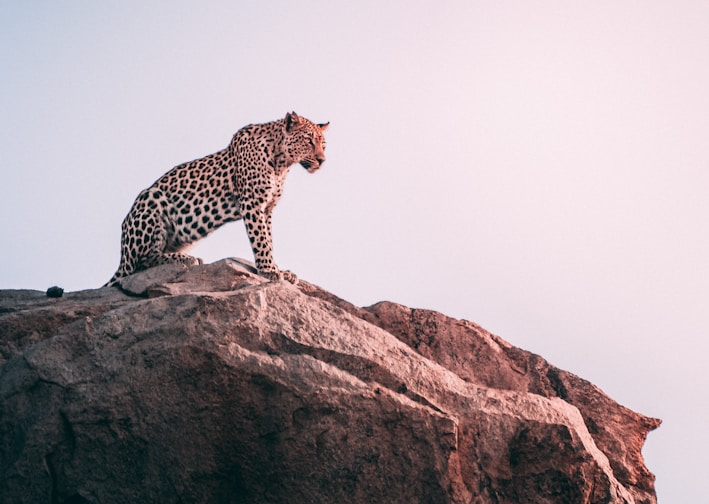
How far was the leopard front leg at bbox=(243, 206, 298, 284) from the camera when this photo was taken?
49.6ft

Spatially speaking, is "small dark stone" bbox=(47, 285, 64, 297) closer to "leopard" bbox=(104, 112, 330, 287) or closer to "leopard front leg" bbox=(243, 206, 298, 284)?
"leopard" bbox=(104, 112, 330, 287)

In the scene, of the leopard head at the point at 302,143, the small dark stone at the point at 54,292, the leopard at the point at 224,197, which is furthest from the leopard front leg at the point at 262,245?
the small dark stone at the point at 54,292

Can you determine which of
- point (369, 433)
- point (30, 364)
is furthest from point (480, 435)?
point (30, 364)

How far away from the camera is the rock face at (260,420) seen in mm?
10742

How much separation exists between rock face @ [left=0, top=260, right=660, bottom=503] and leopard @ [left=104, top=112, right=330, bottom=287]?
12.4ft

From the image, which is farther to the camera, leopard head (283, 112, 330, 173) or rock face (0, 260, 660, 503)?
leopard head (283, 112, 330, 173)

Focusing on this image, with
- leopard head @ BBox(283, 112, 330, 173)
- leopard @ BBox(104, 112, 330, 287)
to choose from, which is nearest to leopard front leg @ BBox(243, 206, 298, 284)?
leopard @ BBox(104, 112, 330, 287)

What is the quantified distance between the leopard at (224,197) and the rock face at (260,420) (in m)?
3.77

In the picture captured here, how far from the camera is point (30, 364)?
36.9ft

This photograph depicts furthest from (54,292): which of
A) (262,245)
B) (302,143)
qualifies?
(302,143)

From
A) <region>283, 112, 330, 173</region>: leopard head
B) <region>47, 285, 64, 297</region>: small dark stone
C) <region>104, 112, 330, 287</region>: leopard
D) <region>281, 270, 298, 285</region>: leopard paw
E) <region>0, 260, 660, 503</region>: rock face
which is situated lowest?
<region>0, 260, 660, 503</region>: rock face

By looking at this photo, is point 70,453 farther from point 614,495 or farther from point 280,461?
point 614,495

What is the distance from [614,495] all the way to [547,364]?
3.20m

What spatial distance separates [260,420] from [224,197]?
Result: 623cm
